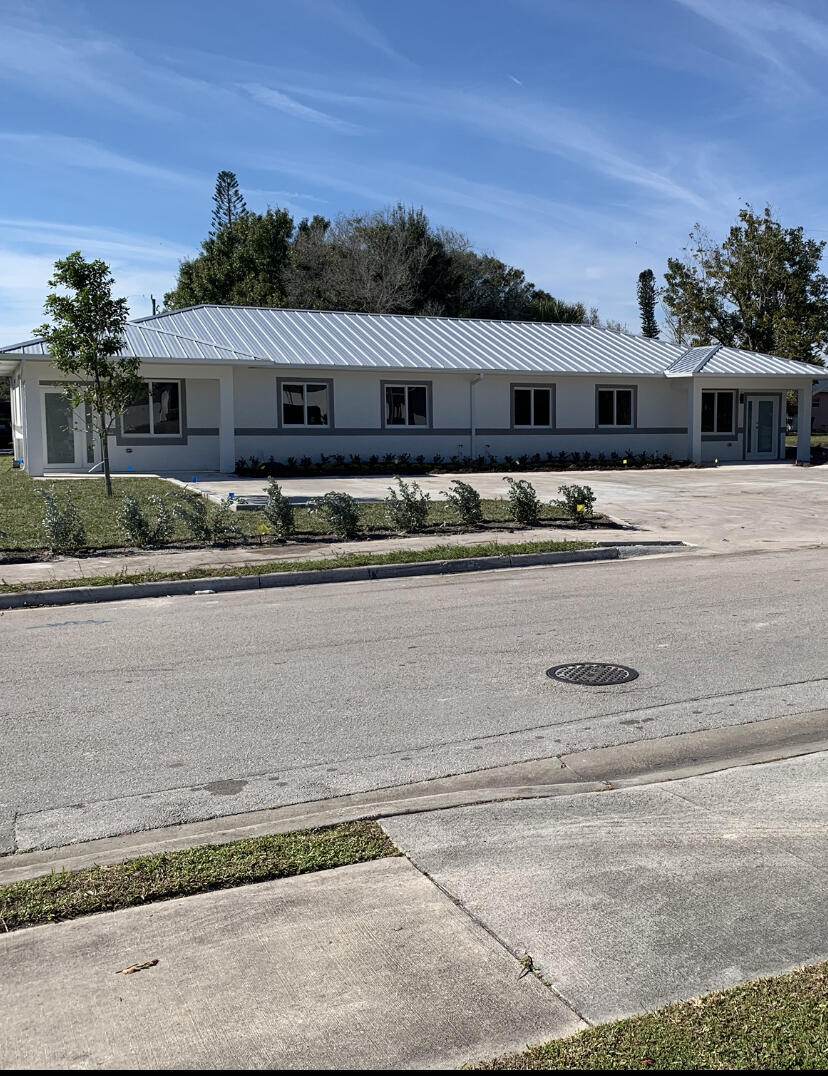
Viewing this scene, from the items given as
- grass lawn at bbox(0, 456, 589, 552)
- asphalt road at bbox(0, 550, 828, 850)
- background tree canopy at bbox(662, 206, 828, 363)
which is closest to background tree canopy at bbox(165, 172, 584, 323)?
background tree canopy at bbox(662, 206, 828, 363)

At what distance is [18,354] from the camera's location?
2425 centimetres

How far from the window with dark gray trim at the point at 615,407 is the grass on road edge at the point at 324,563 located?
2025cm

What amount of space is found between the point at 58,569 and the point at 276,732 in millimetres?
6953

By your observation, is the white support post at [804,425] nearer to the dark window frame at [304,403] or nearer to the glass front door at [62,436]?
the dark window frame at [304,403]

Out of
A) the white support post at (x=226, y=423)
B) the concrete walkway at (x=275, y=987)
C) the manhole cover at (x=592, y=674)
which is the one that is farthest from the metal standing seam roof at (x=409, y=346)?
the concrete walkway at (x=275, y=987)

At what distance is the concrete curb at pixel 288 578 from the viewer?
10625mm

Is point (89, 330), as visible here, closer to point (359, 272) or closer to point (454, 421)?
point (454, 421)

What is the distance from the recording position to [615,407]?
33.7m

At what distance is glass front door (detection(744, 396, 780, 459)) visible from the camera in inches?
1382

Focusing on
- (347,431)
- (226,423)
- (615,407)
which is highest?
(615,407)

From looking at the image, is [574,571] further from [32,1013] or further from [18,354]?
[18,354]

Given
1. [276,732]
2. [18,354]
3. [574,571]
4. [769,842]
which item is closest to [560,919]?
[769,842]

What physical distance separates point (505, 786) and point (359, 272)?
48290 mm

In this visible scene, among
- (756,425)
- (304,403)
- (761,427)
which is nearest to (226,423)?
(304,403)
